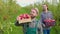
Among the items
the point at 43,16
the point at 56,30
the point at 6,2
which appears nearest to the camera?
the point at 43,16

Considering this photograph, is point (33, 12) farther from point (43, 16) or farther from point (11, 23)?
point (11, 23)

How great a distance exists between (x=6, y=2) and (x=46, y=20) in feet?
2.79

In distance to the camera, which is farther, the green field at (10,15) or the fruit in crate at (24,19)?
the green field at (10,15)

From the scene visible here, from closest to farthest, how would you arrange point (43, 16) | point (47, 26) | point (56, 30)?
point (47, 26) < point (43, 16) < point (56, 30)

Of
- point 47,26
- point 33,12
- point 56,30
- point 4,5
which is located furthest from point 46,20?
point 56,30

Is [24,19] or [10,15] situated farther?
[10,15]

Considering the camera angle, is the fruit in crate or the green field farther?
the green field

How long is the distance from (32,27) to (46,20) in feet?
1.98

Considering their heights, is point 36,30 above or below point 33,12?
below

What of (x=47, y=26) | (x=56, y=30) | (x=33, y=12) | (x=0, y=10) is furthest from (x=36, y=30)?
(x=56, y=30)

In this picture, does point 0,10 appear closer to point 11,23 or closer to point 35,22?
point 11,23

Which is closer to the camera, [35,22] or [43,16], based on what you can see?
[35,22]

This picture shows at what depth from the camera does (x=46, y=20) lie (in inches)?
122

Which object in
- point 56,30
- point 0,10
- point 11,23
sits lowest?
point 56,30
